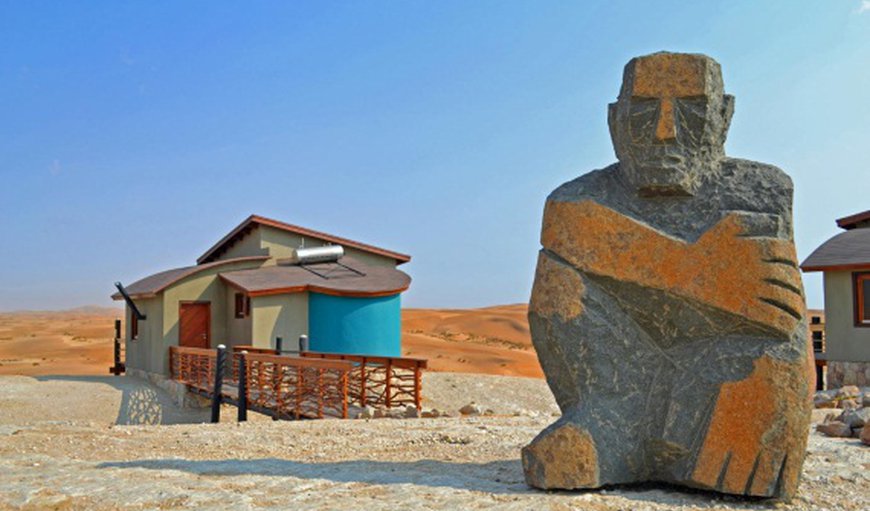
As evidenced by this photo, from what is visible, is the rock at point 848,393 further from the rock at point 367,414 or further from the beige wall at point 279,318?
the beige wall at point 279,318

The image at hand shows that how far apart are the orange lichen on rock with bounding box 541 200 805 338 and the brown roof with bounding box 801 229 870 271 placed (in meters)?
13.2

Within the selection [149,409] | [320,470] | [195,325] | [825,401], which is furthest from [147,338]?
[825,401]

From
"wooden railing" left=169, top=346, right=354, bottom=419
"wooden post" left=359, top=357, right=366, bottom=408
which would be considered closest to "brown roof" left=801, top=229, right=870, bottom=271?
"wooden post" left=359, top=357, right=366, bottom=408

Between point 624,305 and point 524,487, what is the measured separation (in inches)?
59.5

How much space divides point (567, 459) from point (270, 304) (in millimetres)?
16032

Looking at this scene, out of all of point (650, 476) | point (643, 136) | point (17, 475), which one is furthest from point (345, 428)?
point (643, 136)

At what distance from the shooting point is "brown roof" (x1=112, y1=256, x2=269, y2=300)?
21125 mm

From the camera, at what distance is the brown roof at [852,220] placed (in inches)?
748

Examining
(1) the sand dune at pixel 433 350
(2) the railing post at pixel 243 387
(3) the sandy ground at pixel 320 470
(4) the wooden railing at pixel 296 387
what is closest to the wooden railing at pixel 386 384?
(4) the wooden railing at pixel 296 387

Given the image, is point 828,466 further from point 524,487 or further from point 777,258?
point 524,487

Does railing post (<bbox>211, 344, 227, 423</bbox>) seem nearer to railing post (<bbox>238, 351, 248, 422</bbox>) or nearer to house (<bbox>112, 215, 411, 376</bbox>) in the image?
railing post (<bbox>238, 351, 248, 422</bbox>)

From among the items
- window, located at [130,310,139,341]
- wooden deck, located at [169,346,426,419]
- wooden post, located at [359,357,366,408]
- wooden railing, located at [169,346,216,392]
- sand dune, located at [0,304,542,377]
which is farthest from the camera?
sand dune, located at [0,304,542,377]

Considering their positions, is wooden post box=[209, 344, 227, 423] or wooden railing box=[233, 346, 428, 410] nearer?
wooden railing box=[233, 346, 428, 410]

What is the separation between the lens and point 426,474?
245 inches
